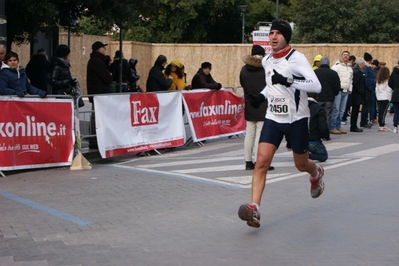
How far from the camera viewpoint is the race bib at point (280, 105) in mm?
7516

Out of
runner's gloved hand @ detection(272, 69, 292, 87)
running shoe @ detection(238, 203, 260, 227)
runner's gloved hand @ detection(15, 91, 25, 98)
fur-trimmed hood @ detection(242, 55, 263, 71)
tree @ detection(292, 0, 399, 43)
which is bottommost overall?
running shoe @ detection(238, 203, 260, 227)

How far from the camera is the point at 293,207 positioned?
8.74 m

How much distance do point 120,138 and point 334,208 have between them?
525 centimetres

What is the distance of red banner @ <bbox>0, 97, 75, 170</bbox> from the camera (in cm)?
1100

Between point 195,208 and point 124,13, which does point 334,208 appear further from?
point 124,13

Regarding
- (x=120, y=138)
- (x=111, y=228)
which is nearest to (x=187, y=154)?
(x=120, y=138)

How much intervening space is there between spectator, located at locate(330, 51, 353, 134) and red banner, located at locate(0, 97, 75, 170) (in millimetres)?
7860

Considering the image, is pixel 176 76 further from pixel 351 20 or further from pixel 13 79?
pixel 351 20

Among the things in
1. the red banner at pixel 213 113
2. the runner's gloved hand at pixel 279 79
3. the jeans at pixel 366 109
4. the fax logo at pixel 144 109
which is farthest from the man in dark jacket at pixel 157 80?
the runner's gloved hand at pixel 279 79

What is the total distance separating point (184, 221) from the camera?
794 cm

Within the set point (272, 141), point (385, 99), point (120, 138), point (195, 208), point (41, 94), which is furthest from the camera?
point (385, 99)

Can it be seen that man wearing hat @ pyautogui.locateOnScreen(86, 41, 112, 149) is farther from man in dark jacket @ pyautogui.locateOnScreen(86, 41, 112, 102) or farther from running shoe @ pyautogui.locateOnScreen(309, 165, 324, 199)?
running shoe @ pyautogui.locateOnScreen(309, 165, 324, 199)

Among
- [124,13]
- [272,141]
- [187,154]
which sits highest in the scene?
[124,13]

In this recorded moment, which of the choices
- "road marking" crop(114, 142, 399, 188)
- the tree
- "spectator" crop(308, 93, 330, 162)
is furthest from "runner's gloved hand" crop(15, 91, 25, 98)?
the tree
